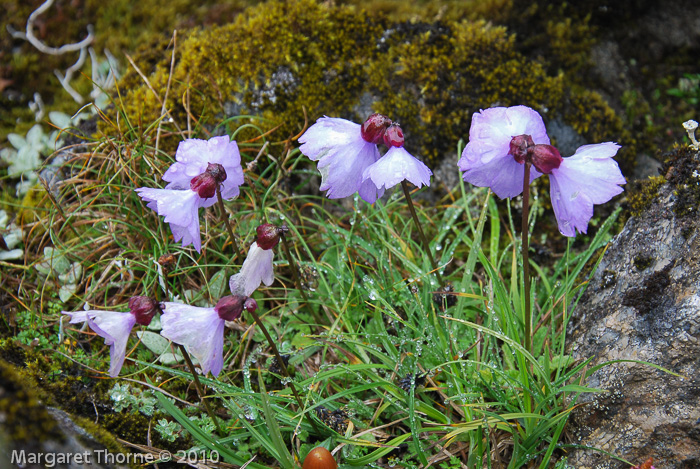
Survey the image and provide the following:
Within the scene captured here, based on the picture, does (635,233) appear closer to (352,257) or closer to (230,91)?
(352,257)

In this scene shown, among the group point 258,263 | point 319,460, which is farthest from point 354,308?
point 319,460

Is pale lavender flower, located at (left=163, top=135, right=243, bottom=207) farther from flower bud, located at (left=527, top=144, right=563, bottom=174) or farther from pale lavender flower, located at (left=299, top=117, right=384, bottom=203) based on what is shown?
flower bud, located at (left=527, top=144, right=563, bottom=174)

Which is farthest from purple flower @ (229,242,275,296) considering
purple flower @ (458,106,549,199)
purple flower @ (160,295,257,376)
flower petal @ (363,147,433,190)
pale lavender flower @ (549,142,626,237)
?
pale lavender flower @ (549,142,626,237)

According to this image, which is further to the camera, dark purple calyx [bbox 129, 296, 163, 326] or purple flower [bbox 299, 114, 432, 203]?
purple flower [bbox 299, 114, 432, 203]

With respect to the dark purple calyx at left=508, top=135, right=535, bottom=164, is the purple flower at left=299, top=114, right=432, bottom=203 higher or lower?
lower

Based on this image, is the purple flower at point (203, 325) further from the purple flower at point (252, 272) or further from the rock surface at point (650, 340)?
the rock surface at point (650, 340)

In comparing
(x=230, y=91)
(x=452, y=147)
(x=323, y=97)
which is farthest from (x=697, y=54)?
(x=230, y=91)

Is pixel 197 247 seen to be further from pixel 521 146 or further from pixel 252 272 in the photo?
pixel 521 146
